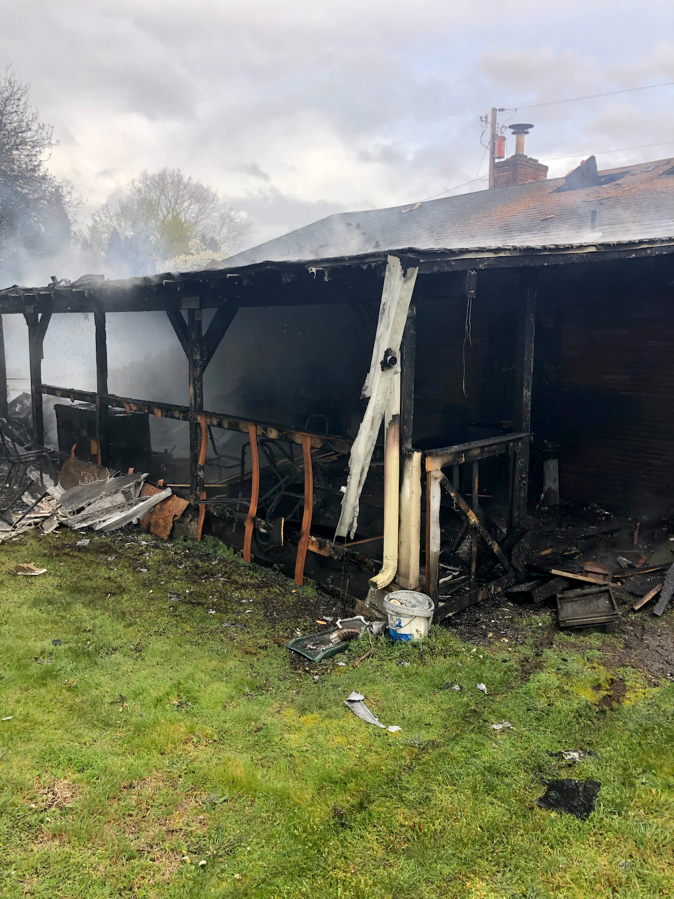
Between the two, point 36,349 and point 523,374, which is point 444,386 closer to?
point 523,374

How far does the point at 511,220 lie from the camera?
12.1 meters

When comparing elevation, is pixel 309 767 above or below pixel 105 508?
below

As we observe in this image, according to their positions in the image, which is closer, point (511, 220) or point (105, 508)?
point (105, 508)

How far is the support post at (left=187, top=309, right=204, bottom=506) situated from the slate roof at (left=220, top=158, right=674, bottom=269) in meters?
1.34

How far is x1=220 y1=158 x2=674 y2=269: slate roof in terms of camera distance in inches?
382

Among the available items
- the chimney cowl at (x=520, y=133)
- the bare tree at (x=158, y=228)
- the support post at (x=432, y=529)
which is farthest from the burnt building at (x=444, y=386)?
the bare tree at (x=158, y=228)

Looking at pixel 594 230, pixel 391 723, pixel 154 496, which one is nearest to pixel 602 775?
pixel 391 723

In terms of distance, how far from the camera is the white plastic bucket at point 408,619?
4.89 meters

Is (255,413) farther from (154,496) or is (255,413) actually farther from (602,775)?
(602,775)

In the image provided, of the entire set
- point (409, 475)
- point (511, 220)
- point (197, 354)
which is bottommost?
point (409, 475)

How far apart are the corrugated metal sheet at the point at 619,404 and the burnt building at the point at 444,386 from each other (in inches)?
1.0

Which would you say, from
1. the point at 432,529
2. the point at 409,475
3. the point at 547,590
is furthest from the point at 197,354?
the point at 547,590

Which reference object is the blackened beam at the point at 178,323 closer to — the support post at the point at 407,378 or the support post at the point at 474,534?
the support post at the point at 407,378

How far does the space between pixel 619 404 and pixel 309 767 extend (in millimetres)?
6723
